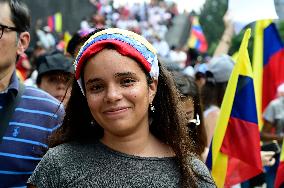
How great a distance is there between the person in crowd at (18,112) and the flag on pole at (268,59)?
265 centimetres

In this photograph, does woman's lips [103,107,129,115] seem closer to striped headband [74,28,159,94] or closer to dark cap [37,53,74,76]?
striped headband [74,28,159,94]

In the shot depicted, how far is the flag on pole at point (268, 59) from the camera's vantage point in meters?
5.12

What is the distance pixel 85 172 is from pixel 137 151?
234 millimetres

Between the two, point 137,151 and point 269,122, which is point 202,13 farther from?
point 137,151

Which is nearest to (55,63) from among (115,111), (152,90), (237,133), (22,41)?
(22,41)

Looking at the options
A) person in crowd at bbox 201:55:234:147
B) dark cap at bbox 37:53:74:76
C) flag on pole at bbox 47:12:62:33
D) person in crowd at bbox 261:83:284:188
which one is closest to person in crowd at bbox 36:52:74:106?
dark cap at bbox 37:53:74:76

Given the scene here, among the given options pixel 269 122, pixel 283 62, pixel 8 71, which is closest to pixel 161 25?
pixel 269 122

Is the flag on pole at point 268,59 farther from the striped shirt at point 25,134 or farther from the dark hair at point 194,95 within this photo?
the striped shirt at point 25,134

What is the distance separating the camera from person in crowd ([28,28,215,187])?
2092 millimetres

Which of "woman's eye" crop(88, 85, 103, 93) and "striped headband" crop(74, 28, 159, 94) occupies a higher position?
"striped headband" crop(74, 28, 159, 94)

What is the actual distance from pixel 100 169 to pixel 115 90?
29cm

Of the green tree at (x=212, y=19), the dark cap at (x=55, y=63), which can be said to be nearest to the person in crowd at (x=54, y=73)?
the dark cap at (x=55, y=63)

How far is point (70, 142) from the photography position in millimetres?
2250

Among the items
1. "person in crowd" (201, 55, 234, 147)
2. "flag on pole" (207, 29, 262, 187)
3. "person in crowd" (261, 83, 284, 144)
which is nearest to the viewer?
"flag on pole" (207, 29, 262, 187)
